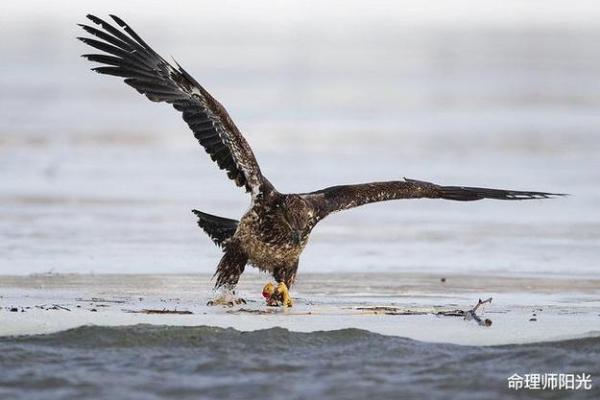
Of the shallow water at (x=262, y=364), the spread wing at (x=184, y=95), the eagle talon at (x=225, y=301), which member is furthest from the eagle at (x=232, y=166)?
the shallow water at (x=262, y=364)

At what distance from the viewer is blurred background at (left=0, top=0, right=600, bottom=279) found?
36.2 feet

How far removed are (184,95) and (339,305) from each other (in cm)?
167

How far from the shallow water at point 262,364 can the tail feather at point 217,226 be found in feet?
6.21

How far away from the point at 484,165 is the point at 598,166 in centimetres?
121

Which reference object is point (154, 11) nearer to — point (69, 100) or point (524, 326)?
point (69, 100)

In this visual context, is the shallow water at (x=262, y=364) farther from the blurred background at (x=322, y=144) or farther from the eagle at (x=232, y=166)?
the blurred background at (x=322, y=144)

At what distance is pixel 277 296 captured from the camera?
29.1 ft

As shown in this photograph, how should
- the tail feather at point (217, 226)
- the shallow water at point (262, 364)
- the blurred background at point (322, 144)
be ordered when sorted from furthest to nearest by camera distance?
the blurred background at point (322, 144) < the tail feather at point (217, 226) < the shallow water at point (262, 364)

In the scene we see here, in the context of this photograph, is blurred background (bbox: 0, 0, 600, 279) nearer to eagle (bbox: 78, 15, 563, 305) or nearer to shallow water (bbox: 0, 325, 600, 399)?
eagle (bbox: 78, 15, 563, 305)

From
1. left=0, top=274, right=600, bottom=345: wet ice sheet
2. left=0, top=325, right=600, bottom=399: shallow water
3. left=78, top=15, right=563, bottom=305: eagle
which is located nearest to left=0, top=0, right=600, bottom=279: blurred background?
left=0, top=274, right=600, bottom=345: wet ice sheet

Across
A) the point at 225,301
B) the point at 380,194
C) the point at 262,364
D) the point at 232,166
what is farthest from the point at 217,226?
the point at 262,364

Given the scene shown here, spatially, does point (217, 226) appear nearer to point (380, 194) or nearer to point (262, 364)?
point (380, 194)

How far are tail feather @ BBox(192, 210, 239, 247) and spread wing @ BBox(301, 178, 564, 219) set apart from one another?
59 cm

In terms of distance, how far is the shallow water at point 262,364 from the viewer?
6762 millimetres
